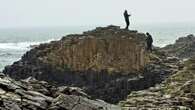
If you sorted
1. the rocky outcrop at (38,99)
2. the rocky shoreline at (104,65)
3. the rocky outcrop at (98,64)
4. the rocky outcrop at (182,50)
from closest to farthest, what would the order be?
the rocky outcrop at (38,99) → the rocky shoreline at (104,65) → the rocky outcrop at (98,64) → the rocky outcrop at (182,50)

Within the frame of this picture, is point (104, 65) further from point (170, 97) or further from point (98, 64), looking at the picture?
point (170, 97)

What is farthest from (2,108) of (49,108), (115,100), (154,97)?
(115,100)

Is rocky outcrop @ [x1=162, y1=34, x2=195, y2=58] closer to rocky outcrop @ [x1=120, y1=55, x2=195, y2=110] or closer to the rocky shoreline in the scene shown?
the rocky shoreline

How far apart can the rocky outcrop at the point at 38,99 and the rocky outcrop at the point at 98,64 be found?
19116 millimetres

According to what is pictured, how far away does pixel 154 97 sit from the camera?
1309 inches

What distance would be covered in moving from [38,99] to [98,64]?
84.4 feet

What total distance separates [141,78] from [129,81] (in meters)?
1.34

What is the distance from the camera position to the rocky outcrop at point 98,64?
48250 mm

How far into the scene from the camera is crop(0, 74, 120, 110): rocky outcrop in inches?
974

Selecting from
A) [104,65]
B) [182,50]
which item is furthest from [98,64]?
[182,50]

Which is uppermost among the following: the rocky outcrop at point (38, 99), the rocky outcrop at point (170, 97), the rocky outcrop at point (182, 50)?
the rocky outcrop at point (38, 99)

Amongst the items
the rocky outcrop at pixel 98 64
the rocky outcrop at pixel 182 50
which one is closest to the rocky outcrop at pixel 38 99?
the rocky outcrop at pixel 98 64

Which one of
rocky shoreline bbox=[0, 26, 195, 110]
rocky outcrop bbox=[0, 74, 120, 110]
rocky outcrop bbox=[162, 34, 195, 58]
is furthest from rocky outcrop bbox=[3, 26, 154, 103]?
rocky outcrop bbox=[0, 74, 120, 110]

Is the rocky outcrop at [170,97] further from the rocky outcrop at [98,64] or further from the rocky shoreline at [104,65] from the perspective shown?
the rocky outcrop at [98,64]
